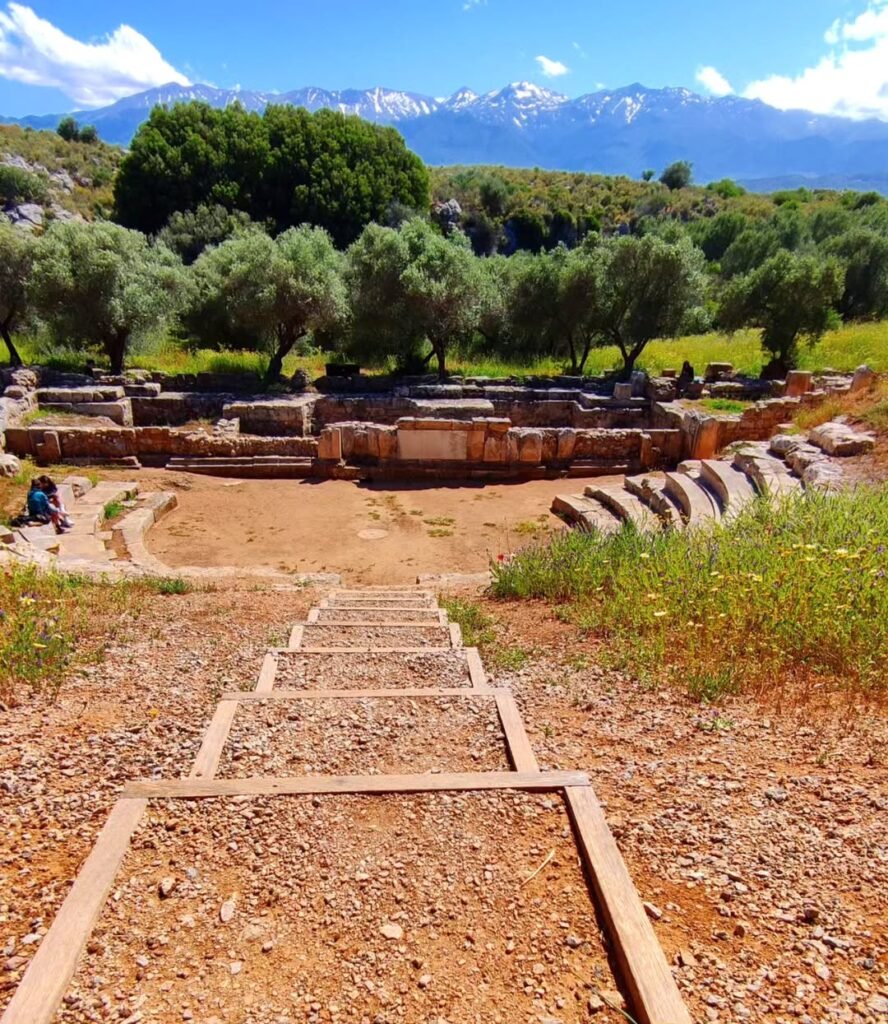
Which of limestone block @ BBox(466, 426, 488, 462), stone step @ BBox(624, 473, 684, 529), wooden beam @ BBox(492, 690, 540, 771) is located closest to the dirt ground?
limestone block @ BBox(466, 426, 488, 462)

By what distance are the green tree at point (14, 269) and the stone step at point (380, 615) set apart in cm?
1690

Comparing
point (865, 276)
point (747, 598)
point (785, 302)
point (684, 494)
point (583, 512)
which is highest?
point (865, 276)

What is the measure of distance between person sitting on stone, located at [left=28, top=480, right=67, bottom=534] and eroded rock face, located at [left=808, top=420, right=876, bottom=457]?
43.5 ft

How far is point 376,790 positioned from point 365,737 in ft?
2.30

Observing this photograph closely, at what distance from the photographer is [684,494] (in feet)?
37.2

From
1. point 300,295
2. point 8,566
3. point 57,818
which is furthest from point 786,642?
point 300,295

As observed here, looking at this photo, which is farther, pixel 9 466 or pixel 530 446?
pixel 530 446

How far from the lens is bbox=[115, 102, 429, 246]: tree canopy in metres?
39.2

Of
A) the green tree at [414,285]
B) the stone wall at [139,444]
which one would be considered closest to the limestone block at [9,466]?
the stone wall at [139,444]

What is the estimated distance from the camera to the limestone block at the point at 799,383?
682 inches

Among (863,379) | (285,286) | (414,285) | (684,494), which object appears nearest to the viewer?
(684,494)

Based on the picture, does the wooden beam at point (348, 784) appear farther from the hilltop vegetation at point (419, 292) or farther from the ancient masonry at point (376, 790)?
the hilltop vegetation at point (419, 292)

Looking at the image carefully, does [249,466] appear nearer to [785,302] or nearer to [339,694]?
[339,694]

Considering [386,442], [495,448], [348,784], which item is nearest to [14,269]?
[386,442]
